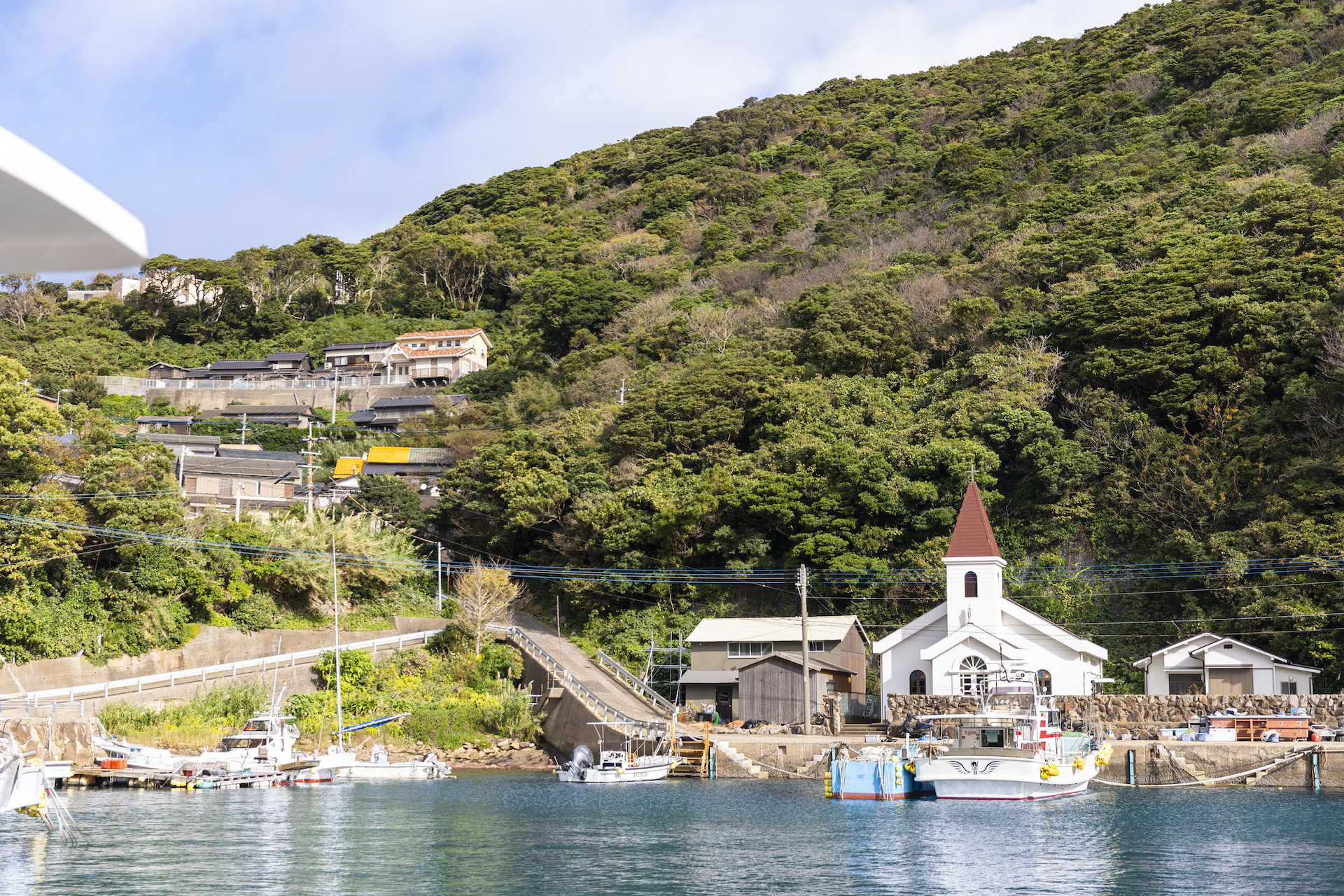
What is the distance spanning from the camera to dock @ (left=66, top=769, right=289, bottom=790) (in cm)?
3309

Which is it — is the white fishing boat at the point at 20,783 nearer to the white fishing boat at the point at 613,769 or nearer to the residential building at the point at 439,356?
the white fishing boat at the point at 613,769

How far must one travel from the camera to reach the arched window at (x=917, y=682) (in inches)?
1571

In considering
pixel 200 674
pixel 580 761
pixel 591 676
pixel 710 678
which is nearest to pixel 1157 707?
pixel 710 678

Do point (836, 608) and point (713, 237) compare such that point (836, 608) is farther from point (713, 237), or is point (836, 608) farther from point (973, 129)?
point (973, 129)

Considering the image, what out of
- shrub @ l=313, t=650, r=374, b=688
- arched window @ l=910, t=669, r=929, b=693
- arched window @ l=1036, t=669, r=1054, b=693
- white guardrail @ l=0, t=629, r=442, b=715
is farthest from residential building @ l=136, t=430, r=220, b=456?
arched window @ l=1036, t=669, r=1054, b=693

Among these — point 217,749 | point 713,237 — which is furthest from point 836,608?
point 713,237

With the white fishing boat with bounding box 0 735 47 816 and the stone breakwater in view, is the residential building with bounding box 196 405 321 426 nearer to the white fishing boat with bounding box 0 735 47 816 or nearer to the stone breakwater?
the stone breakwater

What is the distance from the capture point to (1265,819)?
25438 millimetres

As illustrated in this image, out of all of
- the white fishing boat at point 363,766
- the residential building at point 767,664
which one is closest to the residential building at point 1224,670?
the residential building at point 767,664

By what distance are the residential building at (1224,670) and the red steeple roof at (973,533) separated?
639 centimetres

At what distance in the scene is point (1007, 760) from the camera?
30.0 m

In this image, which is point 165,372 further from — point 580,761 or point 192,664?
point 580,761

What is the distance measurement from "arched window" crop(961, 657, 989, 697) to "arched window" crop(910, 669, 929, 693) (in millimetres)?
1630

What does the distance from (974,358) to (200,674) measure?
107 feet
